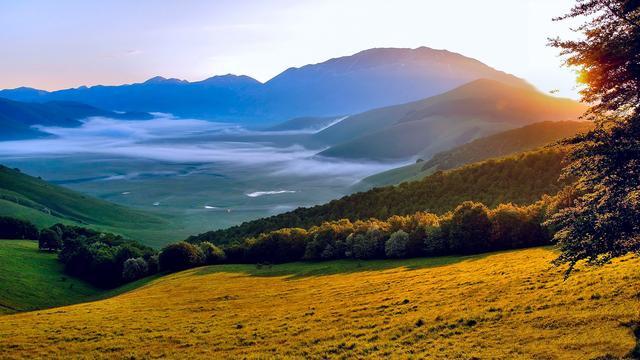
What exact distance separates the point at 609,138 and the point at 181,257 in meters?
85.2

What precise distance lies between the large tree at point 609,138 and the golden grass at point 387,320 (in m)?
5.07

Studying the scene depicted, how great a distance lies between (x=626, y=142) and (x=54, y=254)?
403 feet

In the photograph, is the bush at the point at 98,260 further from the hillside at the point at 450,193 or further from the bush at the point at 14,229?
the bush at the point at 14,229

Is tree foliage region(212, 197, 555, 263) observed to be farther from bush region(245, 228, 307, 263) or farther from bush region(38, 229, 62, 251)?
bush region(38, 229, 62, 251)

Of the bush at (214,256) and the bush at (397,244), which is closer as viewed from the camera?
the bush at (397,244)

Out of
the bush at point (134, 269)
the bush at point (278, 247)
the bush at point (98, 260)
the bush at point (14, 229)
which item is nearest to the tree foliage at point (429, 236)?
the bush at point (278, 247)

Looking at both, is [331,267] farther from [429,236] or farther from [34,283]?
[34,283]

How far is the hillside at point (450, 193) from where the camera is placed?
108 meters

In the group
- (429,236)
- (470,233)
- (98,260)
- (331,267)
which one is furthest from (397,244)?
(98,260)

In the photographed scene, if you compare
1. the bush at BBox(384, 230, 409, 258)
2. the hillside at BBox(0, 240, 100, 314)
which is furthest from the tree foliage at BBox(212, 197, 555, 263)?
the hillside at BBox(0, 240, 100, 314)

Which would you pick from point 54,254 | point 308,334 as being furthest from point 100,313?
point 54,254

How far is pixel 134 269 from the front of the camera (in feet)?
332

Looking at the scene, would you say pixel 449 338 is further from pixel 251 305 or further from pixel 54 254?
pixel 54 254

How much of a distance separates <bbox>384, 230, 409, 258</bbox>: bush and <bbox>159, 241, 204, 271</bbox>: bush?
40.7 metres
